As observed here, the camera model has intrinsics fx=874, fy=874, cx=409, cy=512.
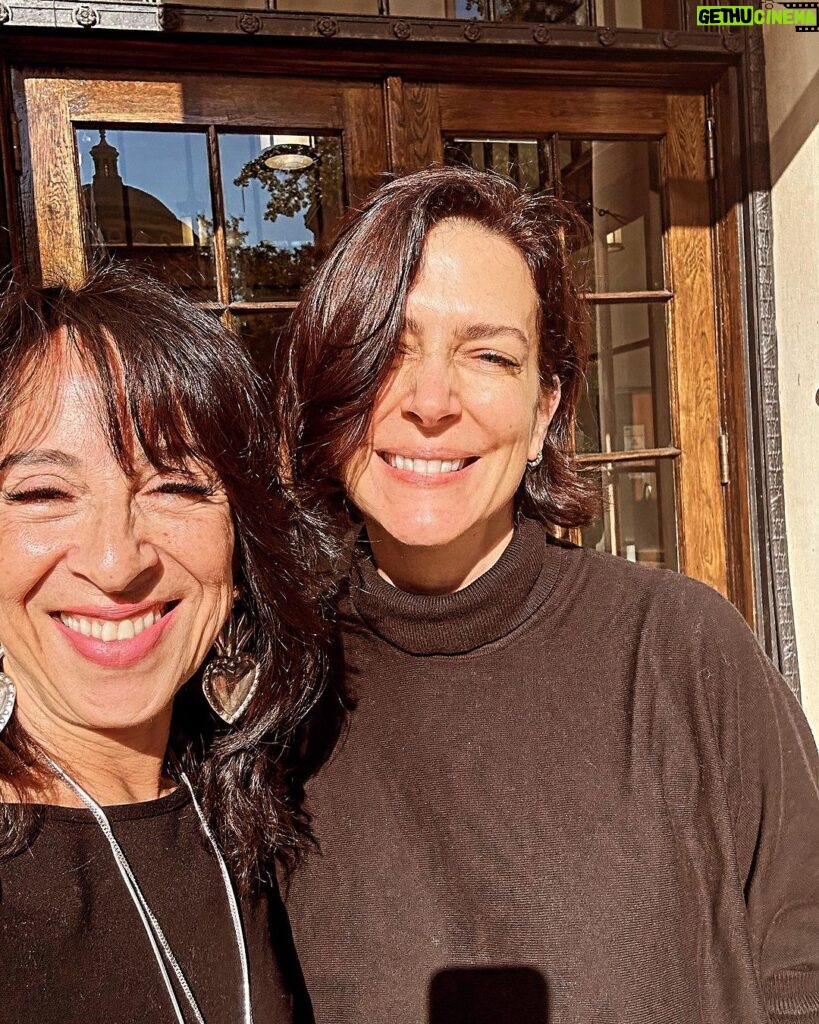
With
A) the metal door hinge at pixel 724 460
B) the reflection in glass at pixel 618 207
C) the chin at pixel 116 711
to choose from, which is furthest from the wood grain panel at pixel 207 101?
the chin at pixel 116 711

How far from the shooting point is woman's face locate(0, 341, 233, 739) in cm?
104

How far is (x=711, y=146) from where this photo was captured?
2820 millimetres

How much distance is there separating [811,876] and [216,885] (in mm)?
866

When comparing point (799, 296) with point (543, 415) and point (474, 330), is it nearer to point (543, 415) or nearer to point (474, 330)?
point (543, 415)

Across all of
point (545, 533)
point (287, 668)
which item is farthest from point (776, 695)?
point (287, 668)

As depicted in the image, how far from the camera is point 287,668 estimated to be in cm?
133

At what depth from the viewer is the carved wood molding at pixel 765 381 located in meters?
2.72

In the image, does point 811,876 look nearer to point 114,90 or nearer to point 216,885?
point 216,885

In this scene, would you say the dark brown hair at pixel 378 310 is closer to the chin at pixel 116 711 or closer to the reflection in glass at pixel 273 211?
the chin at pixel 116 711

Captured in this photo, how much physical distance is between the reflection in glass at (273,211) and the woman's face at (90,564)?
5.30ft

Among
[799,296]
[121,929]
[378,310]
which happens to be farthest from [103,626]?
[799,296]

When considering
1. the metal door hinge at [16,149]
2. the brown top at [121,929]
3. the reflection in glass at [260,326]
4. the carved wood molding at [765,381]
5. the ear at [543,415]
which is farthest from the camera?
the carved wood molding at [765,381]

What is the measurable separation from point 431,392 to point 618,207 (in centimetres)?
191

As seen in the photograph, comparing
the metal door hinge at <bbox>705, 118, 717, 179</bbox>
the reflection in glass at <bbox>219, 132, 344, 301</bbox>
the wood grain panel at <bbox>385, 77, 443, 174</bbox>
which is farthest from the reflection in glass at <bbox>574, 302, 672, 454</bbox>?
the reflection in glass at <bbox>219, 132, 344, 301</bbox>
